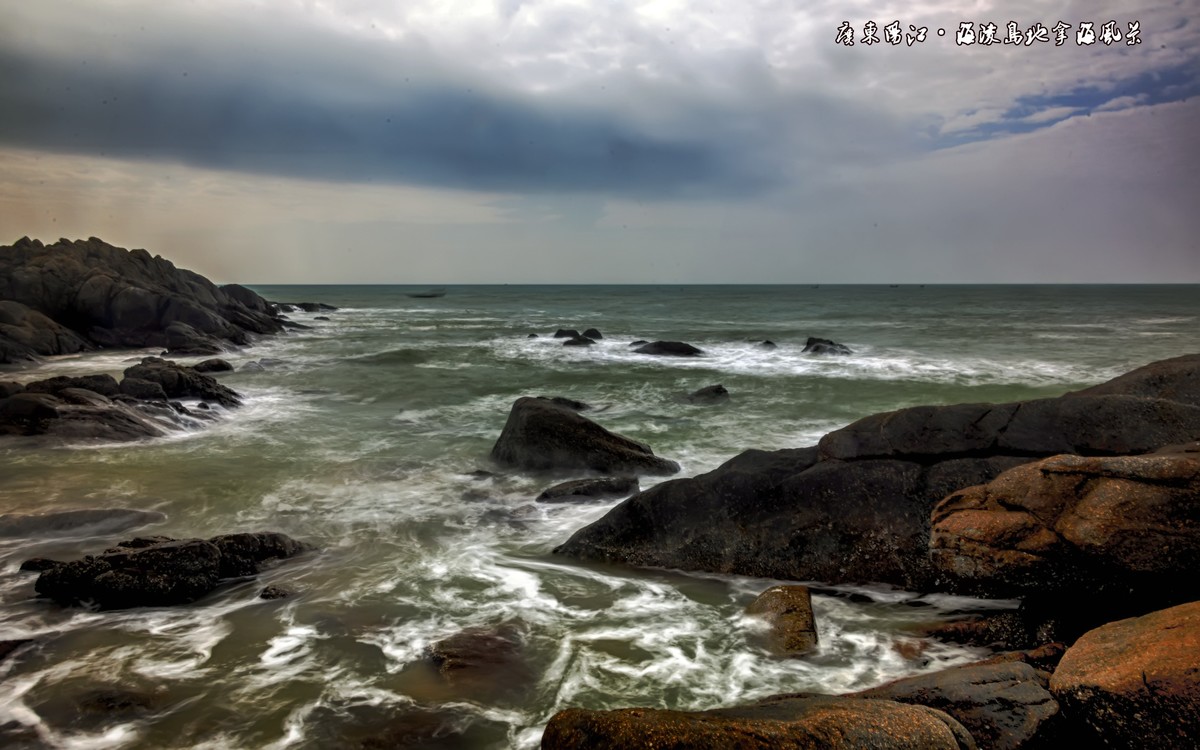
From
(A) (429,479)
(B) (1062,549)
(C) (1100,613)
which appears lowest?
(A) (429,479)

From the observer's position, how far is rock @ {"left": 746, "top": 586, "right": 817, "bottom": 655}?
5.69 meters

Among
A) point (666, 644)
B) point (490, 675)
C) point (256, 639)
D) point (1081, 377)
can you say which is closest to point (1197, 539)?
point (666, 644)

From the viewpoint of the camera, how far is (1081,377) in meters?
24.1

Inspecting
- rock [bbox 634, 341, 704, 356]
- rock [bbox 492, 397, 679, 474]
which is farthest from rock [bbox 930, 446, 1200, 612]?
rock [bbox 634, 341, 704, 356]

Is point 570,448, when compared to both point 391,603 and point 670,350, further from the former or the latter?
point 670,350

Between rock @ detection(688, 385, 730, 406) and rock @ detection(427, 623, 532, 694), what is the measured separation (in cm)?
1343

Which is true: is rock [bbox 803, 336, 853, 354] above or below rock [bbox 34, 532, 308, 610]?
above

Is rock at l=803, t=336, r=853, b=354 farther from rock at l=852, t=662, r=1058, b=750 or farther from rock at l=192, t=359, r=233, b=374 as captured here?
rock at l=852, t=662, r=1058, b=750

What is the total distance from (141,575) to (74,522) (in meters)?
3.32

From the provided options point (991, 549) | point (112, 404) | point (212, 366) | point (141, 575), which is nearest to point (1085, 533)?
point (991, 549)

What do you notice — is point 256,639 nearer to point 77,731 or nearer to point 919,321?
point 77,731

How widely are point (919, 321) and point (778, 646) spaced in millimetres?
55764

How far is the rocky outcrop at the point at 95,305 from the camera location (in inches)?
1166

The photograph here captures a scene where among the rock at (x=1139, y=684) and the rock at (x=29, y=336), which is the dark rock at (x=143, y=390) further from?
the rock at (x=1139, y=684)
